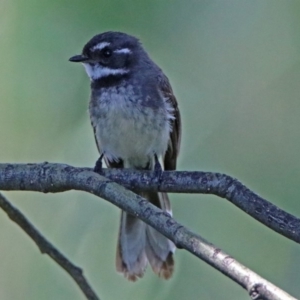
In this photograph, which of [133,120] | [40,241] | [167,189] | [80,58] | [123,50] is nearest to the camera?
[167,189]

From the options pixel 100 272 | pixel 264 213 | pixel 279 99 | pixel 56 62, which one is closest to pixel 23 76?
pixel 56 62

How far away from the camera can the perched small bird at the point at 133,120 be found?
4.93 meters

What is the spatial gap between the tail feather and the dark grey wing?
0.89 ft

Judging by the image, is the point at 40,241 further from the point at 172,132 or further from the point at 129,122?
the point at 172,132

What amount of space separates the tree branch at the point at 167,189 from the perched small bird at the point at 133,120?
96 centimetres

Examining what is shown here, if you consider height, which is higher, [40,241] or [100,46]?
[100,46]

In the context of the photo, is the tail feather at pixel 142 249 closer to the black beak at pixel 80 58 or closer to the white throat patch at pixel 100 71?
the white throat patch at pixel 100 71

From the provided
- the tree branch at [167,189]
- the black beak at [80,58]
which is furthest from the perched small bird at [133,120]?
the tree branch at [167,189]

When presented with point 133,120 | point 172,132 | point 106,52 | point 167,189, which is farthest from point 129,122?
point 167,189

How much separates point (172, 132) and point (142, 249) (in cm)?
90

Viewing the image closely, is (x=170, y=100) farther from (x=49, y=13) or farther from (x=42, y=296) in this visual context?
(x=42, y=296)

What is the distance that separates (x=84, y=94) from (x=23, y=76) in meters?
0.58

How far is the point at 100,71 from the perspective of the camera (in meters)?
5.16

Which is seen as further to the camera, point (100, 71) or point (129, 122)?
point (100, 71)
